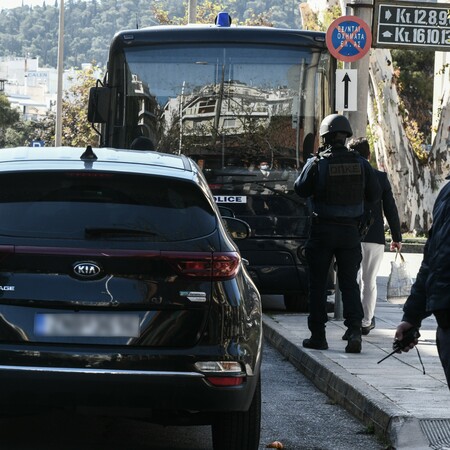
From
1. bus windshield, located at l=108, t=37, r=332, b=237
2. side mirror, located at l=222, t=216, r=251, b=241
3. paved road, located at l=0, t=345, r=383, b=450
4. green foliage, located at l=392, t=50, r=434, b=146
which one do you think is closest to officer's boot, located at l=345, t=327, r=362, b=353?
paved road, located at l=0, t=345, r=383, b=450

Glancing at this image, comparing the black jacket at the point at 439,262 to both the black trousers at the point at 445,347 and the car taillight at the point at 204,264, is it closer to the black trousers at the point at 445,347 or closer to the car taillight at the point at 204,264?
the black trousers at the point at 445,347

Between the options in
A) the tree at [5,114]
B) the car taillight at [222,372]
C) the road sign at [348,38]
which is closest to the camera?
the car taillight at [222,372]

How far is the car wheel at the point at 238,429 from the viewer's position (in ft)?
20.7

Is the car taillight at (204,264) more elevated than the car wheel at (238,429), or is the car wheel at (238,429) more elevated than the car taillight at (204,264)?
the car taillight at (204,264)

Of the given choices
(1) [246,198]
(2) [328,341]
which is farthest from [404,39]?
(2) [328,341]

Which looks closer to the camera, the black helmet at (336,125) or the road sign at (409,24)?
the black helmet at (336,125)

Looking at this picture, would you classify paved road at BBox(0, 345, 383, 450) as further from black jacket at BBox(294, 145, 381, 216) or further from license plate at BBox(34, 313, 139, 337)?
black jacket at BBox(294, 145, 381, 216)

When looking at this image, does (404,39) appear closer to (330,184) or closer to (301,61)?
(301,61)

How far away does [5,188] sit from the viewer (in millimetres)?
6043

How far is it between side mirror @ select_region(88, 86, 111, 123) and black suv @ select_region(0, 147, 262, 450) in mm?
7813

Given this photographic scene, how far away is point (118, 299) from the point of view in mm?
5777

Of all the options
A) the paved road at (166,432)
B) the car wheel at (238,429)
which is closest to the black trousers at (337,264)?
the paved road at (166,432)

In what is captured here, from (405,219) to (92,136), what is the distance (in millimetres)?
32922

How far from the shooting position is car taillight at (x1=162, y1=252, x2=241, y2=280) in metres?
5.88
